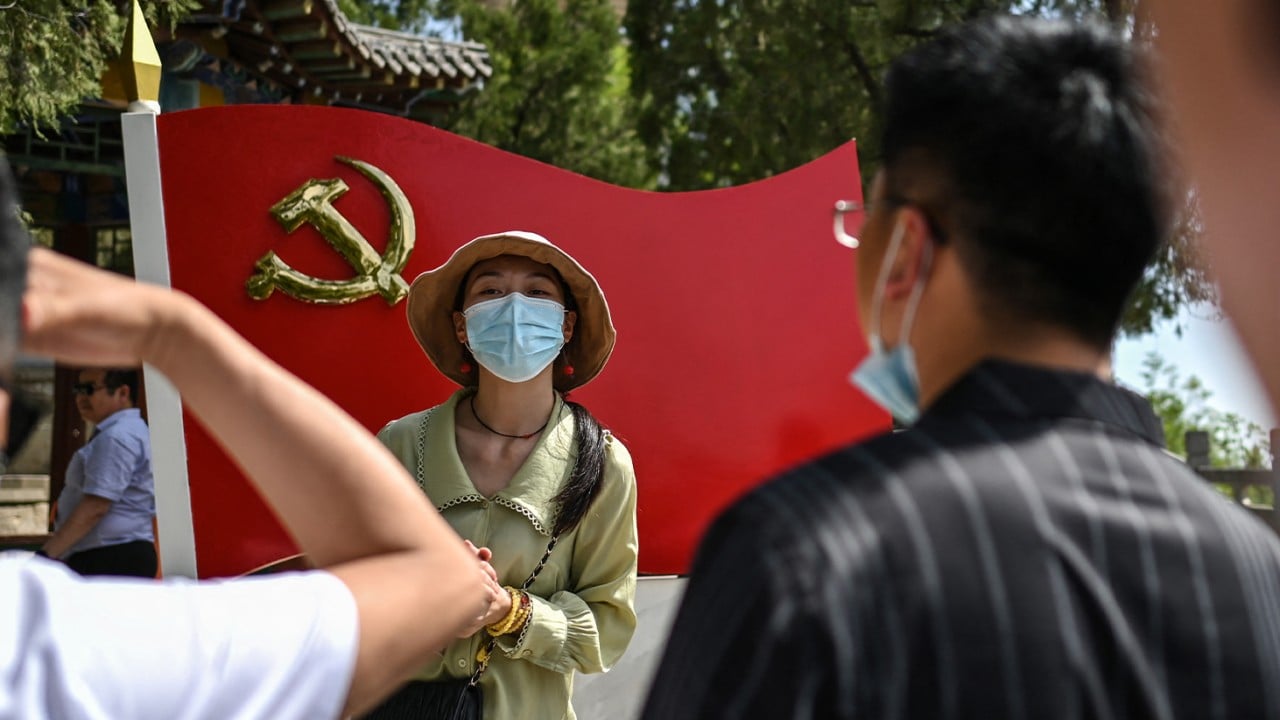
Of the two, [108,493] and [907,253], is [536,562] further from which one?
[108,493]

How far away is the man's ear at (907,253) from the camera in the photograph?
3.54ft

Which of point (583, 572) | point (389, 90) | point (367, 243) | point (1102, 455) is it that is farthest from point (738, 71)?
point (1102, 455)

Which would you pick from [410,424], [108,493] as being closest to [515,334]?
→ [410,424]

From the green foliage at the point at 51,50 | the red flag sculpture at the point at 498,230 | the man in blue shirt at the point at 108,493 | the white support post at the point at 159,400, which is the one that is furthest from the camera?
the man in blue shirt at the point at 108,493

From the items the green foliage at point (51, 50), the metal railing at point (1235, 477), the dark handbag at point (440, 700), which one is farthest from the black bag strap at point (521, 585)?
the metal railing at point (1235, 477)

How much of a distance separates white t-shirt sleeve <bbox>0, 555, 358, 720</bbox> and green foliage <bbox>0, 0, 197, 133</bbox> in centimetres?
353

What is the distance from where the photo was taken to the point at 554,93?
11328 millimetres

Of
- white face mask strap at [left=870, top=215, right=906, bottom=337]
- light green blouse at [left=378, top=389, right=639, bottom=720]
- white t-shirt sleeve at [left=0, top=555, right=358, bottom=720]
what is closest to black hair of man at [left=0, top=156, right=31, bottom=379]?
white t-shirt sleeve at [left=0, top=555, right=358, bottom=720]

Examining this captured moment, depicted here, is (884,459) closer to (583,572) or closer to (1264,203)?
(1264,203)

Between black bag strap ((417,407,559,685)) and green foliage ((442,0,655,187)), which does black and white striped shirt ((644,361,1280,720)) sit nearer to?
black bag strap ((417,407,559,685))

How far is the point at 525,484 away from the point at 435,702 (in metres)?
0.50

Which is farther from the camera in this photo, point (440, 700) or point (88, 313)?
point (440, 700)

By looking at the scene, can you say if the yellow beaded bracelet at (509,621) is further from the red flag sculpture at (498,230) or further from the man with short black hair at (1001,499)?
the man with short black hair at (1001,499)

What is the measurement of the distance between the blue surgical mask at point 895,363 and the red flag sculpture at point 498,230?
2.20m
